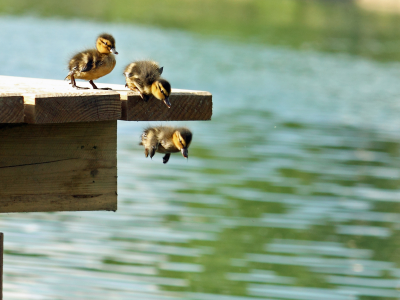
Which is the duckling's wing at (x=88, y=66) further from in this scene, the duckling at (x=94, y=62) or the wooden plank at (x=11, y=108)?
the wooden plank at (x=11, y=108)

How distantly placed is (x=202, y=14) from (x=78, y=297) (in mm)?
44435

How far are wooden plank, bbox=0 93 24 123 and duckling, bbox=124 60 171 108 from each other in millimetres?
523

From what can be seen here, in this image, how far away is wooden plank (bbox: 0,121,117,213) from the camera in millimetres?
2607

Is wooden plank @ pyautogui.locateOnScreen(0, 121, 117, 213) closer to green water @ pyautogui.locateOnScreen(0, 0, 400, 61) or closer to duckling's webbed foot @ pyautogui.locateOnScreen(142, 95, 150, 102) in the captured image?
duckling's webbed foot @ pyautogui.locateOnScreen(142, 95, 150, 102)

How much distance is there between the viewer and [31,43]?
2780cm

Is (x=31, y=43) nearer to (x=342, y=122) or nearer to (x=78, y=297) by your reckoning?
(x=342, y=122)

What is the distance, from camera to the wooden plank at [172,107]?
2684 mm

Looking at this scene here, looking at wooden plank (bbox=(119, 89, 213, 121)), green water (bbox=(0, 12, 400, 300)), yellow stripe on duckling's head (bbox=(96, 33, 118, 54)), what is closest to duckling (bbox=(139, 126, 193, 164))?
wooden plank (bbox=(119, 89, 213, 121))

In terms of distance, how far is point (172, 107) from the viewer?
9.09 feet

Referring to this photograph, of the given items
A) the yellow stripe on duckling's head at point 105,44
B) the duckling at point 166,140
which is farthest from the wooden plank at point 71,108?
the yellow stripe on duckling's head at point 105,44

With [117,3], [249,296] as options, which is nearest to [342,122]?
[249,296]

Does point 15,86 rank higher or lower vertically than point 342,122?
higher

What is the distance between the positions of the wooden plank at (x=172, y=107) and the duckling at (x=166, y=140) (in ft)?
0.30

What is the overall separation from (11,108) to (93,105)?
0.31m
